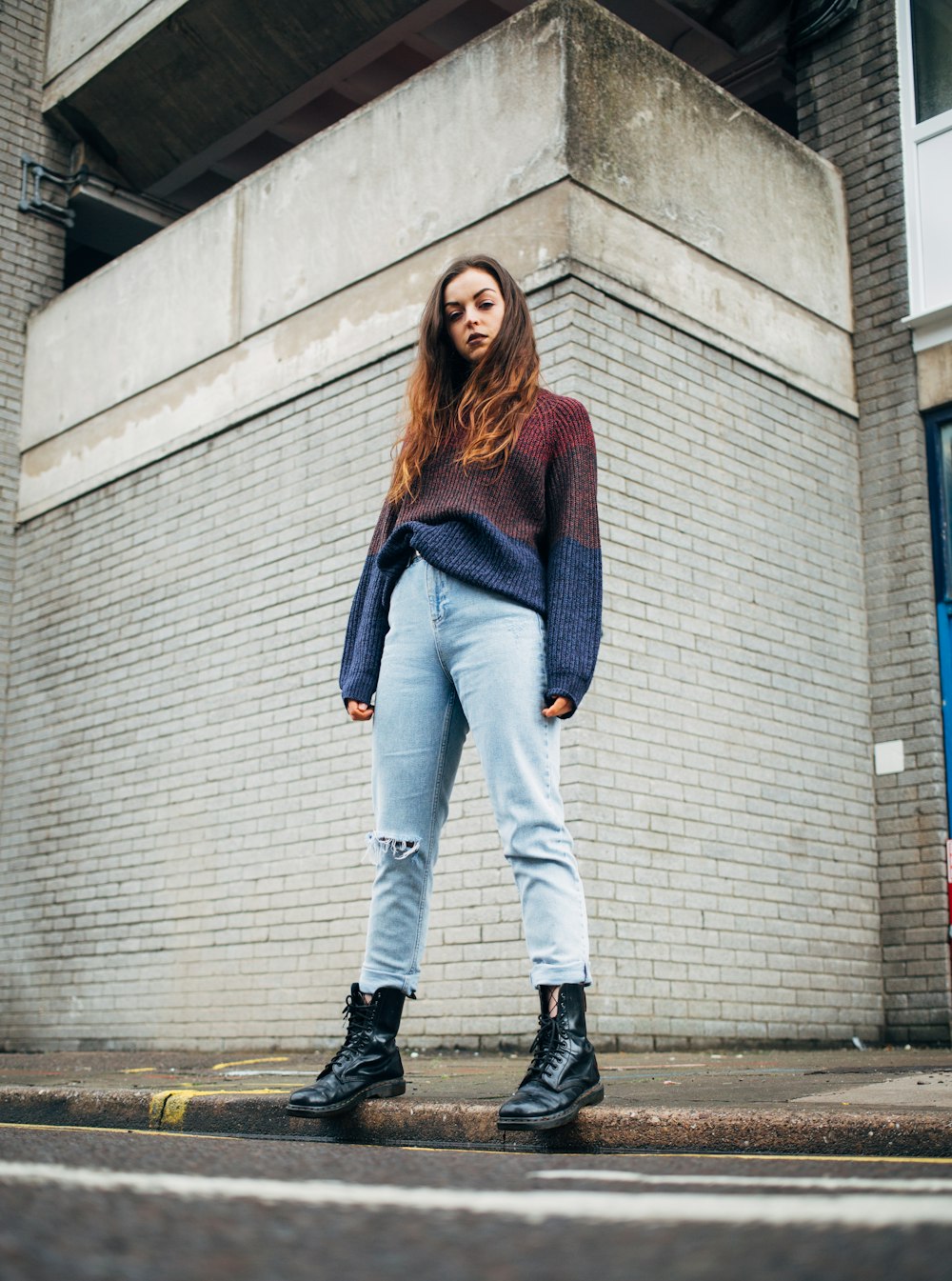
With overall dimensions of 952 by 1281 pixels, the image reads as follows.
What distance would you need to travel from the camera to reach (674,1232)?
151 cm

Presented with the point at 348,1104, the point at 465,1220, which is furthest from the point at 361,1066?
the point at 465,1220

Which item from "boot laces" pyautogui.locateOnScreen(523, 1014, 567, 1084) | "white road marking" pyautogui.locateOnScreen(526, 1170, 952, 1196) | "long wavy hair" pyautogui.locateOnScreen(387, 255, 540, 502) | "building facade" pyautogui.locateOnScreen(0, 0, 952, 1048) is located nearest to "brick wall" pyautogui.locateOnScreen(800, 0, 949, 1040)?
"building facade" pyautogui.locateOnScreen(0, 0, 952, 1048)

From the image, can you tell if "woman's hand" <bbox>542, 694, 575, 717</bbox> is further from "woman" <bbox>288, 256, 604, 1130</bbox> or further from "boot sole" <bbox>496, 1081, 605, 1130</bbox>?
"boot sole" <bbox>496, 1081, 605, 1130</bbox>

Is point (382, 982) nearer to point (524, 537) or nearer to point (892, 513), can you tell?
point (524, 537)

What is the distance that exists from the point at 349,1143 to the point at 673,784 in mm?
3975

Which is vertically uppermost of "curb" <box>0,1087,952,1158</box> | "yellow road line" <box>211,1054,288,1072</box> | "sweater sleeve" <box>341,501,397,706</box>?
"sweater sleeve" <box>341,501,397,706</box>

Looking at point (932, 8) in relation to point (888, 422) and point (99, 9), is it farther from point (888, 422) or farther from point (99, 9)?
point (99, 9)

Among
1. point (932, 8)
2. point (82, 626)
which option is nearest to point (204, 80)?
point (82, 626)

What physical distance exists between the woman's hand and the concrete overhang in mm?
4121

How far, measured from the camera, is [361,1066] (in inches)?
132

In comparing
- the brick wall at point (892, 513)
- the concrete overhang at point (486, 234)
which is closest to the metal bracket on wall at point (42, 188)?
the concrete overhang at point (486, 234)

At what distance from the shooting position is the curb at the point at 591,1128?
2789mm

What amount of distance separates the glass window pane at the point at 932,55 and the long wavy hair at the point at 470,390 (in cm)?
605

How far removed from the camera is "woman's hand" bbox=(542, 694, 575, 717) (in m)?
3.38
